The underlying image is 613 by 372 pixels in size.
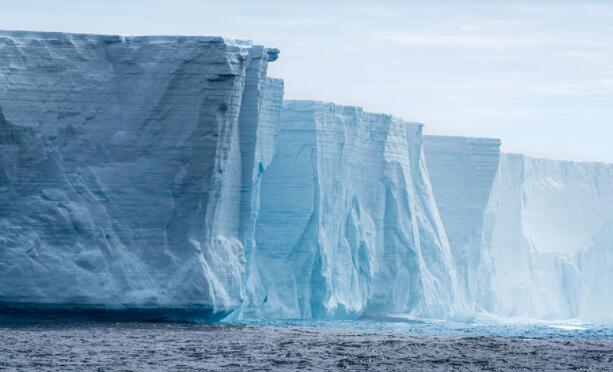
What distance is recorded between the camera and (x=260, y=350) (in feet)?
65.2

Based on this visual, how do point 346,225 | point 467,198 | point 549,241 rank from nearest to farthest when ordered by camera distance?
point 346,225, point 467,198, point 549,241

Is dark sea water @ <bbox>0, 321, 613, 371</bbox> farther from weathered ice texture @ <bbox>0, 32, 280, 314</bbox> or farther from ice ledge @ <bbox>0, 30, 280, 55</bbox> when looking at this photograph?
ice ledge @ <bbox>0, 30, 280, 55</bbox>

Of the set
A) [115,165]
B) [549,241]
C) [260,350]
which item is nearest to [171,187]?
[115,165]

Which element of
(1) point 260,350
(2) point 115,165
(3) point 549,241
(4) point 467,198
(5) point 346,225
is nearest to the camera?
(1) point 260,350

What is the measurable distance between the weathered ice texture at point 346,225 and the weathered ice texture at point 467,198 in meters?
1.95

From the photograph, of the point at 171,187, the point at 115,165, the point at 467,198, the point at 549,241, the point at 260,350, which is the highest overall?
the point at 467,198

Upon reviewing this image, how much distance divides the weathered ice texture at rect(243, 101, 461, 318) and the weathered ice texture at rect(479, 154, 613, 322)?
15.4 feet

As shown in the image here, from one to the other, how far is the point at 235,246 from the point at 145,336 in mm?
4223

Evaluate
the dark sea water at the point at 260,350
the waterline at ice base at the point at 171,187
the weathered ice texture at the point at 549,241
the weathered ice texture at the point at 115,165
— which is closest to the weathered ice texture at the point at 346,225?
the waterline at ice base at the point at 171,187

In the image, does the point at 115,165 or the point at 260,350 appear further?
the point at 115,165

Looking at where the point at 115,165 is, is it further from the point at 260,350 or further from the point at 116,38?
the point at 260,350

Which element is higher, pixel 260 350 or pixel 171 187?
pixel 171 187

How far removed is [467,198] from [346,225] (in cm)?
700

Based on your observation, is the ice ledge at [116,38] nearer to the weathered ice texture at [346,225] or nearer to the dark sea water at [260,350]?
the dark sea water at [260,350]
